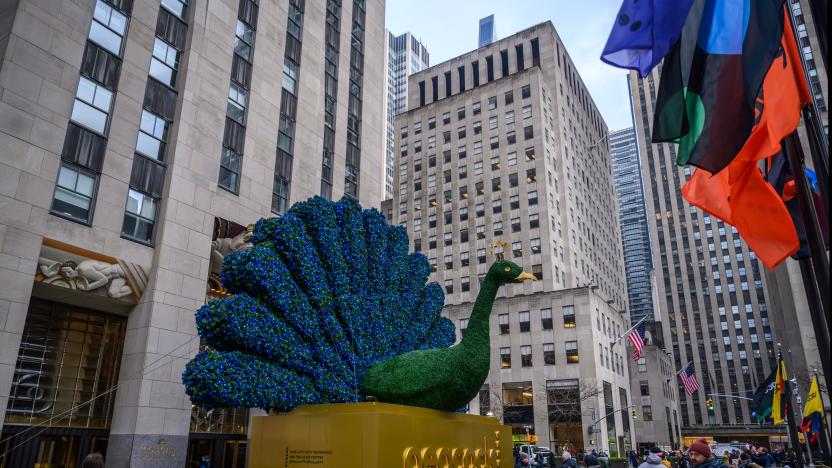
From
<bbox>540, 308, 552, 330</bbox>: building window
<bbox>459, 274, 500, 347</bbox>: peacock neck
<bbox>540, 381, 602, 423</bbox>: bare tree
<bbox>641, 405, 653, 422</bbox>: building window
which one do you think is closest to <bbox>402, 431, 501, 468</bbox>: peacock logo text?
<bbox>459, 274, 500, 347</bbox>: peacock neck

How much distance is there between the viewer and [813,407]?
25438 millimetres

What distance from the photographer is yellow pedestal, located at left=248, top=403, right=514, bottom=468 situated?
35.5 feet

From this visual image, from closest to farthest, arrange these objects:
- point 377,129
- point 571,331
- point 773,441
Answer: point 377,129, point 571,331, point 773,441

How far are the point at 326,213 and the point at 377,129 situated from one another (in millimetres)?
28216

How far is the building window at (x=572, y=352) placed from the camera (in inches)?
2281

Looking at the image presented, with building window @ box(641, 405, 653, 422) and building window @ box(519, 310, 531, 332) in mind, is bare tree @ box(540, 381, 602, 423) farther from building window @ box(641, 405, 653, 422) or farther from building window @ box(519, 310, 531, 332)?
building window @ box(641, 405, 653, 422)

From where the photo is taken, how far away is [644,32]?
26.0 feet

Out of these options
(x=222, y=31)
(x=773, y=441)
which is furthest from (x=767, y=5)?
(x=773, y=441)

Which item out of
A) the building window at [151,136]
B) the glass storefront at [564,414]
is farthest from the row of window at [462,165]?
Answer: the building window at [151,136]

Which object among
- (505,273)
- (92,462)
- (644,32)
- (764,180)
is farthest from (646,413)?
(92,462)

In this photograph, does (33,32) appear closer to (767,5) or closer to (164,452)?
(164,452)

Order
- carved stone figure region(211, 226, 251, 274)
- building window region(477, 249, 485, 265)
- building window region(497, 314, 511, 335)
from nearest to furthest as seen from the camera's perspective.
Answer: carved stone figure region(211, 226, 251, 274)
building window region(497, 314, 511, 335)
building window region(477, 249, 485, 265)

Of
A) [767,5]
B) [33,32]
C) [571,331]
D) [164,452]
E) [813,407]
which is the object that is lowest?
[164,452]

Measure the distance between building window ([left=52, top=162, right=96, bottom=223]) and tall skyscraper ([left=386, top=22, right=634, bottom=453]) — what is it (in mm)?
40008
